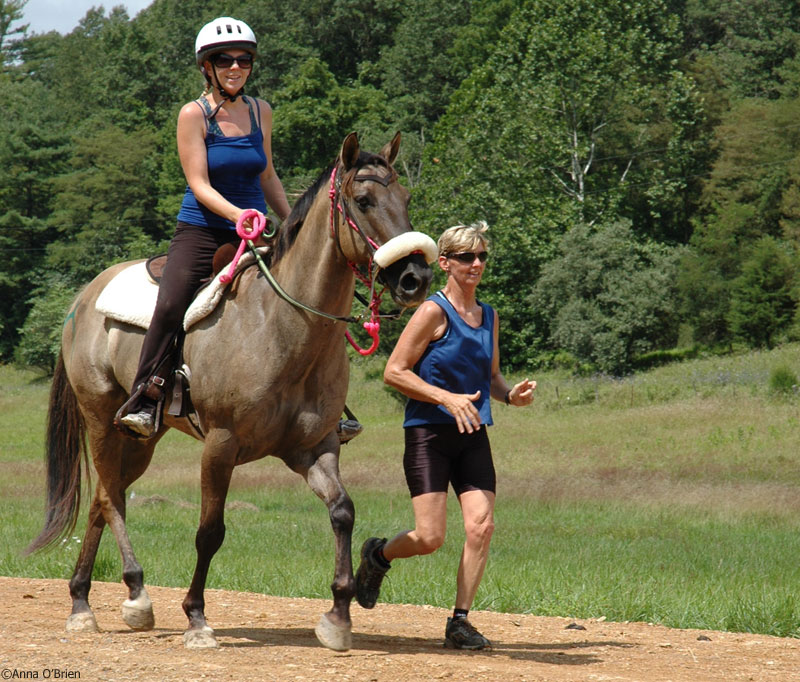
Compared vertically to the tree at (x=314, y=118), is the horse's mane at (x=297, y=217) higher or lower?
lower

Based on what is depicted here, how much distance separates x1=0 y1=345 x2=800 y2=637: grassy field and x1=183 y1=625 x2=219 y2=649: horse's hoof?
2559 millimetres

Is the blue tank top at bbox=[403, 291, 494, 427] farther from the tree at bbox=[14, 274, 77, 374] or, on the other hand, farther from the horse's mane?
the tree at bbox=[14, 274, 77, 374]

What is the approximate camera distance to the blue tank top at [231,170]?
270 inches

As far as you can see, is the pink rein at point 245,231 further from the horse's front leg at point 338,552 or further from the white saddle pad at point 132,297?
the horse's front leg at point 338,552

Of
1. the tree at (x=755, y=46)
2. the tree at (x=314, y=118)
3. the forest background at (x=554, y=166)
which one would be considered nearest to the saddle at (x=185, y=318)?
the forest background at (x=554, y=166)

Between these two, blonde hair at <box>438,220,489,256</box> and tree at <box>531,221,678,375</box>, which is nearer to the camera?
blonde hair at <box>438,220,489,256</box>

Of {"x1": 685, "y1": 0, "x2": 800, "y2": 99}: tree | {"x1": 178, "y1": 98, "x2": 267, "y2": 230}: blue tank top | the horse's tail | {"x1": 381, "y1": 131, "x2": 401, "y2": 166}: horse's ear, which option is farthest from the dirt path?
{"x1": 685, "y1": 0, "x2": 800, "y2": 99}: tree

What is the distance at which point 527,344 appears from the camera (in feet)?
191

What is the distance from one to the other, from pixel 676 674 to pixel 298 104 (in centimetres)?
6036

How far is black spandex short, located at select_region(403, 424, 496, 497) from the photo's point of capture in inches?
256

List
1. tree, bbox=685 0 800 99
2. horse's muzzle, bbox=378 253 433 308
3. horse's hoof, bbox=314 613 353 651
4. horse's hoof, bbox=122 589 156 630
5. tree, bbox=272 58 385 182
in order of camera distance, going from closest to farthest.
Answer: horse's muzzle, bbox=378 253 433 308 → horse's hoof, bbox=314 613 353 651 → horse's hoof, bbox=122 589 156 630 → tree, bbox=272 58 385 182 → tree, bbox=685 0 800 99

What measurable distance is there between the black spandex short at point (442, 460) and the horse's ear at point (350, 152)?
159 centimetres

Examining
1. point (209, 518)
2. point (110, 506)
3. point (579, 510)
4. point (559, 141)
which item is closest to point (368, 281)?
point (209, 518)

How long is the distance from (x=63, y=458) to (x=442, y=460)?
3.65 m
